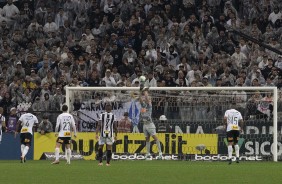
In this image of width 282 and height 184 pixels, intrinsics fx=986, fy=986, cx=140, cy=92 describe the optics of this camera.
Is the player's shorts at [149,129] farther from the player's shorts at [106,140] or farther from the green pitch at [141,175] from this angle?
the green pitch at [141,175]

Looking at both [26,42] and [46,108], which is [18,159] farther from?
[26,42]

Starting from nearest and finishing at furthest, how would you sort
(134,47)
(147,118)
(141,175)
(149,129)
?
1. (141,175)
2. (149,129)
3. (147,118)
4. (134,47)

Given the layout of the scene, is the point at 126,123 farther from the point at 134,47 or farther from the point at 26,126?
the point at 134,47

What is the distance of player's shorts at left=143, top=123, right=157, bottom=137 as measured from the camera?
38.3 metres

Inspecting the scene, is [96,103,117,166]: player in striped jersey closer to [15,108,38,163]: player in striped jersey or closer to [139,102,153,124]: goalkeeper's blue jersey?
[139,102,153,124]: goalkeeper's blue jersey

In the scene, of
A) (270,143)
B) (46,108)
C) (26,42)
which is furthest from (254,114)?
(26,42)

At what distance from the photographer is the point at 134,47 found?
44.6 m

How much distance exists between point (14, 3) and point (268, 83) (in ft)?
→ 47.1

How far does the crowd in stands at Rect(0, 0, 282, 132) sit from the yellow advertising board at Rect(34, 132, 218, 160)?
1736 mm

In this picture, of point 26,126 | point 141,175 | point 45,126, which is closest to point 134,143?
point 45,126

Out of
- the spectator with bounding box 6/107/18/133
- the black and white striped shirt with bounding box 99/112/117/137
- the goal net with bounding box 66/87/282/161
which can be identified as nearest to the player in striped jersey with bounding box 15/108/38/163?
the spectator with bounding box 6/107/18/133

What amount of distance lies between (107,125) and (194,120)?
4.88m

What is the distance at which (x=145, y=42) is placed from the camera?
44125 mm

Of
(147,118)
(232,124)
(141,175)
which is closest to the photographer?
(141,175)
